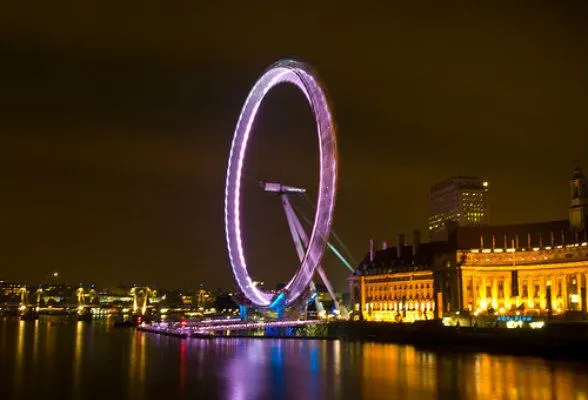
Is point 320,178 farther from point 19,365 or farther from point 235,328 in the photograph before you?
point 19,365

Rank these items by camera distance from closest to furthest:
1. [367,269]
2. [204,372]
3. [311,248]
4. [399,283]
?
1. [204,372]
2. [311,248]
3. [399,283]
4. [367,269]

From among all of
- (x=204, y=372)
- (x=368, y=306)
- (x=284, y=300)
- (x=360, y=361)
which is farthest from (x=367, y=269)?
(x=204, y=372)

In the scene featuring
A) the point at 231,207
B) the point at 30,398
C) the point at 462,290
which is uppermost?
the point at 231,207

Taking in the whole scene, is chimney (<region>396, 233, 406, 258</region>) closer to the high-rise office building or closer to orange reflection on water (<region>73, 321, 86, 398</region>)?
orange reflection on water (<region>73, 321, 86, 398</region>)

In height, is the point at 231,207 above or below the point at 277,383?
above

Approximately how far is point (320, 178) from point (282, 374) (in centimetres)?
2554

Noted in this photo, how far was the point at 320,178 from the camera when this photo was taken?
6706 centimetres

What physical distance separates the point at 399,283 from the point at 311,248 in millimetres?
32902

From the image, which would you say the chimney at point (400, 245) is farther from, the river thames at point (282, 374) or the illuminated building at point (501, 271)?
the river thames at point (282, 374)

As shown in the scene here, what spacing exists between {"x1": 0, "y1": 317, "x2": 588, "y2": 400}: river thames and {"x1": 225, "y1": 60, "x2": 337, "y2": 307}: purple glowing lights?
9.10 m

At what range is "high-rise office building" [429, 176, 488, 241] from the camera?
18025 centimetres

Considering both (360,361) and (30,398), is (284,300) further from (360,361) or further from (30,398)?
(30,398)

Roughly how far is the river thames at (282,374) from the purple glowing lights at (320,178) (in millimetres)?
9097

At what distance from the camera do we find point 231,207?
252 feet
